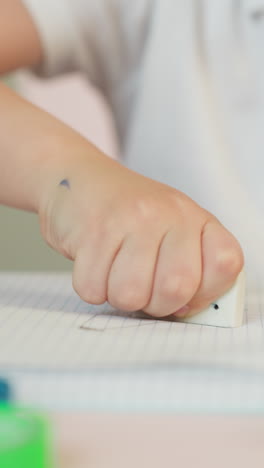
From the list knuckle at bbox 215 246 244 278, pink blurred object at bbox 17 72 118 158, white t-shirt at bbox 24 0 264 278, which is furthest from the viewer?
pink blurred object at bbox 17 72 118 158

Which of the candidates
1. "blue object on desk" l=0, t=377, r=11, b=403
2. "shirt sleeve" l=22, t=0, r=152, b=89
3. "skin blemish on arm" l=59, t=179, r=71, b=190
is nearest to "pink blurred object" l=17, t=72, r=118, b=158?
"shirt sleeve" l=22, t=0, r=152, b=89

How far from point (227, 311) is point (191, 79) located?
0.30 meters

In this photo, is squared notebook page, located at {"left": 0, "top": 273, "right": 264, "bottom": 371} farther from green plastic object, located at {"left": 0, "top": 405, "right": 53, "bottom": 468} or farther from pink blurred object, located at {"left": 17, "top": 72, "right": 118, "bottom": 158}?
pink blurred object, located at {"left": 17, "top": 72, "right": 118, "bottom": 158}

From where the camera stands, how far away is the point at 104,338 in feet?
0.84

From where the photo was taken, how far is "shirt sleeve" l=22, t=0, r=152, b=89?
54cm

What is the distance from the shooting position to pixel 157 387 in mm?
196

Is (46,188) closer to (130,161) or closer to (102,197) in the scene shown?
(102,197)

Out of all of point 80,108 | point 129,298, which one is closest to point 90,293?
point 129,298

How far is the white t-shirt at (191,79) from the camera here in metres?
0.54

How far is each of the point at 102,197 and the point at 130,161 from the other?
29cm

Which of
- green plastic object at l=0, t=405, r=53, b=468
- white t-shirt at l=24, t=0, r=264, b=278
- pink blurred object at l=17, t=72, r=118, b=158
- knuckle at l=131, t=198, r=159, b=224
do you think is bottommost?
pink blurred object at l=17, t=72, r=118, b=158

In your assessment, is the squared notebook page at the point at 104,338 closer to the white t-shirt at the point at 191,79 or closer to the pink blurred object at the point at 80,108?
the white t-shirt at the point at 191,79

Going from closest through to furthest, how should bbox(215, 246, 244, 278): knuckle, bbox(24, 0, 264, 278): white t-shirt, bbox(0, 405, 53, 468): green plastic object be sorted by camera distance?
1. bbox(0, 405, 53, 468): green plastic object
2. bbox(215, 246, 244, 278): knuckle
3. bbox(24, 0, 264, 278): white t-shirt

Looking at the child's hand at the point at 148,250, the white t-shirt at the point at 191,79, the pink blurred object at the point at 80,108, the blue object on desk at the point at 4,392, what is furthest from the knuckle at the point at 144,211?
the pink blurred object at the point at 80,108
